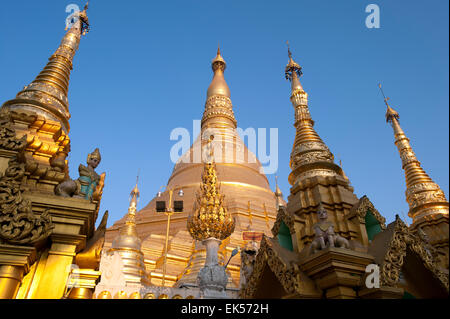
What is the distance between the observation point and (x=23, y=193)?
3740 mm

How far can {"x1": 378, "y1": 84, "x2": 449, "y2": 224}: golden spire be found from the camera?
468 inches

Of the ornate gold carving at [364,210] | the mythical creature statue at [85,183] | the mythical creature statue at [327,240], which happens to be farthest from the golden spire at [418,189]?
the mythical creature statue at [85,183]

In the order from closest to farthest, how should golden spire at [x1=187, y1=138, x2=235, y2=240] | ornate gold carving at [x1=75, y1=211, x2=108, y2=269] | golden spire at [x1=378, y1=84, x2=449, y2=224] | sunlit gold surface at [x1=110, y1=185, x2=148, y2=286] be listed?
ornate gold carving at [x1=75, y1=211, x2=108, y2=269] < golden spire at [x1=187, y1=138, x2=235, y2=240] < golden spire at [x1=378, y1=84, x2=449, y2=224] < sunlit gold surface at [x1=110, y1=185, x2=148, y2=286]

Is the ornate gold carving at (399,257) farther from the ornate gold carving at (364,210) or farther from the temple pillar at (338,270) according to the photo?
the ornate gold carving at (364,210)

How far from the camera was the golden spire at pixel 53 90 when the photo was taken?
7.40 metres

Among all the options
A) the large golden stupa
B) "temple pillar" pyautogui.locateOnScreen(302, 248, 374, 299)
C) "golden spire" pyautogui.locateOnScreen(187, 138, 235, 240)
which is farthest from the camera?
the large golden stupa

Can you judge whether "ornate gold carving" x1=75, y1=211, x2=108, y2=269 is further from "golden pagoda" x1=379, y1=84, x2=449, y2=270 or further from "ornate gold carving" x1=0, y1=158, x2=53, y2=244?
"golden pagoda" x1=379, y1=84, x2=449, y2=270

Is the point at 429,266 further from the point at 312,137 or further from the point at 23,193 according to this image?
the point at 23,193

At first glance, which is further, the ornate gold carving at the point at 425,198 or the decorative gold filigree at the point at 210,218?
the ornate gold carving at the point at 425,198

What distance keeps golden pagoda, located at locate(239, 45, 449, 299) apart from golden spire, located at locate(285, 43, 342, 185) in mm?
366

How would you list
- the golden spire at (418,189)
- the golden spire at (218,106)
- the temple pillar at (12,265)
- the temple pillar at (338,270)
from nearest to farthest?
the temple pillar at (12,265), the temple pillar at (338,270), the golden spire at (418,189), the golden spire at (218,106)

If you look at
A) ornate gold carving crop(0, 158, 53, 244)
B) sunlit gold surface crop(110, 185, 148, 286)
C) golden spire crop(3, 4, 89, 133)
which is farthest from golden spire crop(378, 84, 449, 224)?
sunlit gold surface crop(110, 185, 148, 286)
